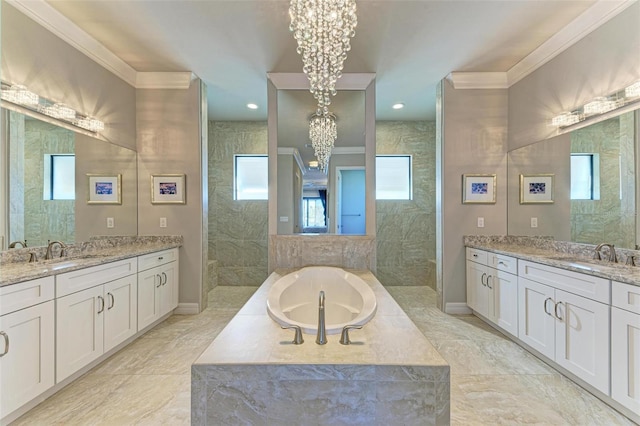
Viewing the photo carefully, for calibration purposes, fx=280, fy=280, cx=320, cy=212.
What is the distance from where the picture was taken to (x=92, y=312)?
2.09 meters

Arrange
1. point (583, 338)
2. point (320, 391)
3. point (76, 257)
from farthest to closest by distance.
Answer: point (76, 257) < point (583, 338) < point (320, 391)

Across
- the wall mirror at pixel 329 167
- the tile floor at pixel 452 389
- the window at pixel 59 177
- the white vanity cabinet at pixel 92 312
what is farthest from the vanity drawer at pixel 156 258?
the wall mirror at pixel 329 167

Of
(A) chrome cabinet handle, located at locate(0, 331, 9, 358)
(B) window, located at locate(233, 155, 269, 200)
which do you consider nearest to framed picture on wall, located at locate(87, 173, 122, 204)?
(A) chrome cabinet handle, located at locate(0, 331, 9, 358)

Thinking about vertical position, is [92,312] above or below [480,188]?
below

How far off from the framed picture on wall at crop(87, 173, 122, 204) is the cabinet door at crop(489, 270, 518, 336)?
4083 mm

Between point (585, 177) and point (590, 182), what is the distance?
0.06 meters

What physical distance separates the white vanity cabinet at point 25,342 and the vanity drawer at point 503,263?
356 cm

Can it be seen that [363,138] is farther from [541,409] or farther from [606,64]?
[541,409]

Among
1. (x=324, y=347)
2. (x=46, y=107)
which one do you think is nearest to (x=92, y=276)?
(x=46, y=107)

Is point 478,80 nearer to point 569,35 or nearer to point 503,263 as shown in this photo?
point 569,35

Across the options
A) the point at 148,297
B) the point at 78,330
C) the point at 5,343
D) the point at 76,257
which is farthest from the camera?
the point at 148,297

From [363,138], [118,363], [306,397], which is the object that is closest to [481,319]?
[363,138]

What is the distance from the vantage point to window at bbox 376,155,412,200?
4.75 m

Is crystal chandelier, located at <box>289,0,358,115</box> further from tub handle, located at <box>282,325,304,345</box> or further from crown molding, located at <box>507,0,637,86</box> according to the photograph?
crown molding, located at <box>507,0,637,86</box>
